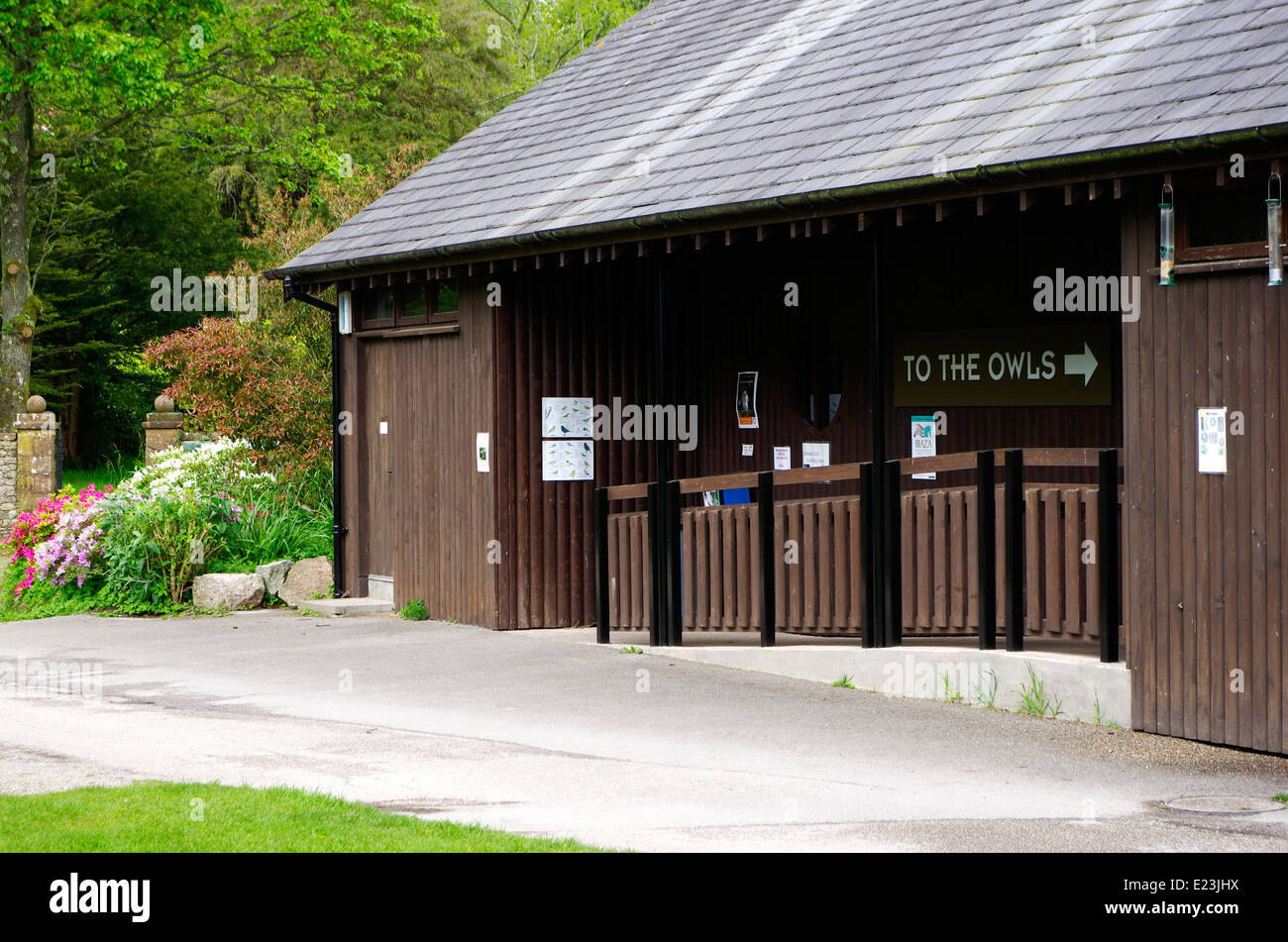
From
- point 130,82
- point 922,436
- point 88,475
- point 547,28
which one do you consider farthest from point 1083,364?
point 547,28

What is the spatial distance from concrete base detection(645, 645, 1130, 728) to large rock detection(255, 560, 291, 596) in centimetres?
611

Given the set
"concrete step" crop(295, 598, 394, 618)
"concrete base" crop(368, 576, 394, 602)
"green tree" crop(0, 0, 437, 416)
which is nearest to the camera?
"concrete step" crop(295, 598, 394, 618)

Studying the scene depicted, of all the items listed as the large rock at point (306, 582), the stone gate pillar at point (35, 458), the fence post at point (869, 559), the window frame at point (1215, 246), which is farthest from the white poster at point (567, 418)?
the stone gate pillar at point (35, 458)

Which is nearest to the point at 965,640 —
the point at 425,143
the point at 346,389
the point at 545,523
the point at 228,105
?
the point at 545,523

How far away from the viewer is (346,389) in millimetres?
15969

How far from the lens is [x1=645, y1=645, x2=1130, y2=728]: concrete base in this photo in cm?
899

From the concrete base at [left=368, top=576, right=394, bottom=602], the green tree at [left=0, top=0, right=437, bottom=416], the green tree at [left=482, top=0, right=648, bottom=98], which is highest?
the green tree at [left=482, top=0, right=648, bottom=98]

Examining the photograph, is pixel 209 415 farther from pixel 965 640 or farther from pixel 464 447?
pixel 965 640

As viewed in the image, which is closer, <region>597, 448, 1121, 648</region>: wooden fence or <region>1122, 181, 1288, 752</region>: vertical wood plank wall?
<region>1122, 181, 1288, 752</region>: vertical wood plank wall

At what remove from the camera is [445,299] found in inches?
574

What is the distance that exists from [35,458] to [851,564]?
16.8 metres

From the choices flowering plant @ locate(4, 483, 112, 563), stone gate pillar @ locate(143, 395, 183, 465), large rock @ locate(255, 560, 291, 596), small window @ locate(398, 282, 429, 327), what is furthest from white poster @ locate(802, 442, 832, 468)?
stone gate pillar @ locate(143, 395, 183, 465)

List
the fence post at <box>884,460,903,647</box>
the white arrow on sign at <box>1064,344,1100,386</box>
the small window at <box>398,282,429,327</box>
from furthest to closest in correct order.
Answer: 1. the small window at <box>398,282,429,327</box>
2. the white arrow on sign at <box>1064,344,1100,386</box>
3. the fence post at <box>884,460,903,647</box>

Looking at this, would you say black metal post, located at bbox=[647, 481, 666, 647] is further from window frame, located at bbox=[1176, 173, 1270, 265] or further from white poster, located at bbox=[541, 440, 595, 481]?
window frame, located at bbox=[1176, 173, 1270, 265]
